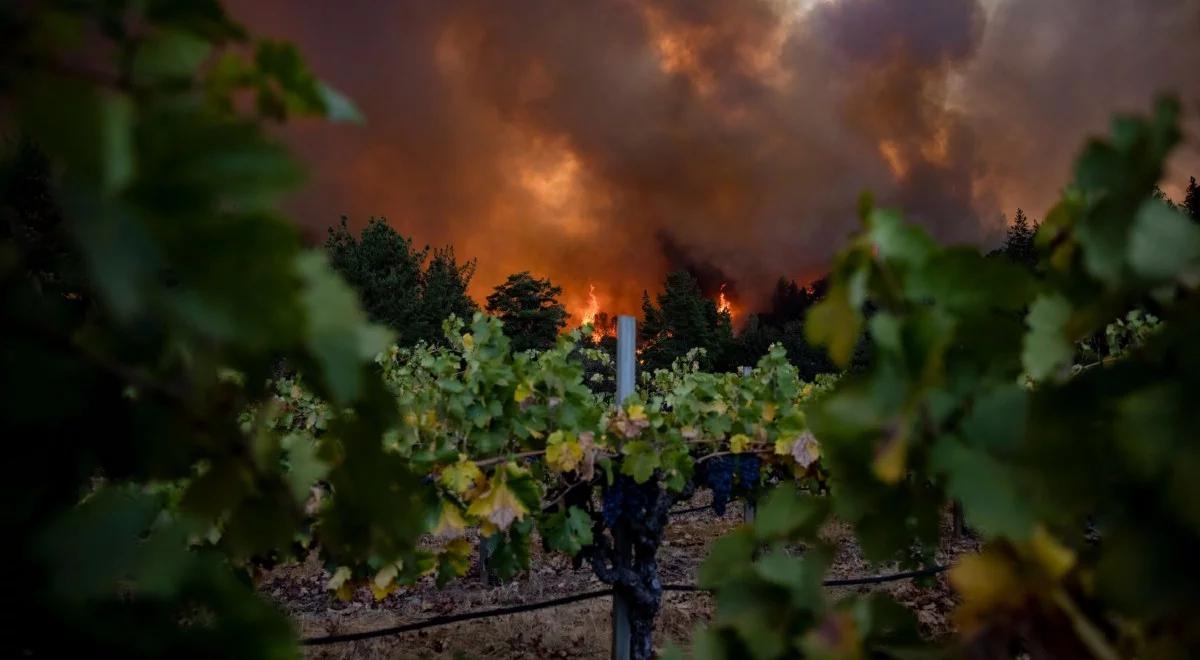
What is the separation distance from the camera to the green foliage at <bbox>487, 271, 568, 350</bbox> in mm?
37281

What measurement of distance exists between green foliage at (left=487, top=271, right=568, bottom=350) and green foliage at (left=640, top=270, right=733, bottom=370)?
238 inches

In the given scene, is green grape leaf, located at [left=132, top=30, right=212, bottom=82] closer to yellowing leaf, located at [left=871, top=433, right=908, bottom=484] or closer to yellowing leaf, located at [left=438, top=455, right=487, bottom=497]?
yellowing leaf, located at [left=871, top=433, right=908, bottom=484]

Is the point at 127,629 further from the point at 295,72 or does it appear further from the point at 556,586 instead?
the point at 556,586

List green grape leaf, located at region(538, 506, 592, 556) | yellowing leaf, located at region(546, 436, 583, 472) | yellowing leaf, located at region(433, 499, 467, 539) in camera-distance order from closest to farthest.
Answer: yellowing leaf, located at region(433, 499, 467, 539), yellowing leaf, located at region(546, 436, 583, 472), green grape leaf, located at region(538, 506, 592, 556)

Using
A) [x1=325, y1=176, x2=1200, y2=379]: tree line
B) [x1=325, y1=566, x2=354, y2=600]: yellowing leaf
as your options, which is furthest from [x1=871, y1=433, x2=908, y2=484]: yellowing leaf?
[x1=325, y1=176, x2=1200, y2=379]: tree line

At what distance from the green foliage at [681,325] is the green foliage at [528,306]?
6.04 meters

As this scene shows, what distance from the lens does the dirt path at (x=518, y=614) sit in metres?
5.62

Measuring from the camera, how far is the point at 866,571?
299 inches

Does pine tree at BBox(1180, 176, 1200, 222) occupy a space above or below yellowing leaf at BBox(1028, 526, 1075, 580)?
above

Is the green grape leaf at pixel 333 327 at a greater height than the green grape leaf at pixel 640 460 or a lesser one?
lesser

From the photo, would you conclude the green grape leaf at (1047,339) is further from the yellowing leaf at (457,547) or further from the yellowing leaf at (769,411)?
the yellowing leaf at (769,411)

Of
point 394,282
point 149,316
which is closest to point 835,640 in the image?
point 149,316

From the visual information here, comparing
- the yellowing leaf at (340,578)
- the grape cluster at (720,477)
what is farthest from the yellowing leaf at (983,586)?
the grape cluster at (720,477)

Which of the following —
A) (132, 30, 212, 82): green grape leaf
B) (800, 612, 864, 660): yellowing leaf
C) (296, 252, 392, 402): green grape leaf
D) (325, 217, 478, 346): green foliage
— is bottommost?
(800, 612, 864, 660): yellowing leaf
